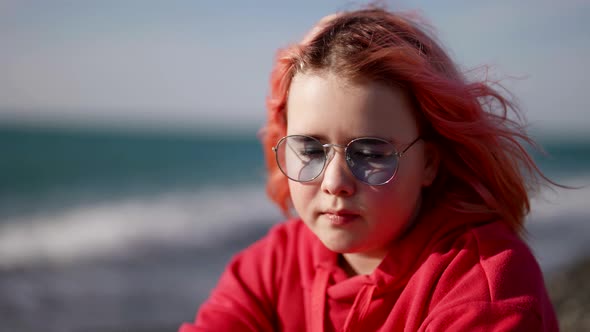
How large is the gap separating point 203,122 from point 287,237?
200 feet

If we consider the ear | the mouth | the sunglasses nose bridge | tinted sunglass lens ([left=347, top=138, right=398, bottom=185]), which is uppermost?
the sunglasses nose bridge

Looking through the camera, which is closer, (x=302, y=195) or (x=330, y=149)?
(x=330, y=149)

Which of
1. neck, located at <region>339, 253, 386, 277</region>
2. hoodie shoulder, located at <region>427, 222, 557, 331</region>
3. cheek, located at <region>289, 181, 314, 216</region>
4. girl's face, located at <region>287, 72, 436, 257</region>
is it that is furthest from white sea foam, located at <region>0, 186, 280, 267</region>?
hoodie shoulder, located at <region>427, 222, 557, 331</region>

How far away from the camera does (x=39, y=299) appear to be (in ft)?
17.9

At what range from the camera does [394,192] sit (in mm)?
2062

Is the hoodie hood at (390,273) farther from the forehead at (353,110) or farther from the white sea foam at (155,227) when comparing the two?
the white sea foam at (155,227)

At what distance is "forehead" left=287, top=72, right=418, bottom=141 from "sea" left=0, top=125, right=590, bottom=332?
2.80ft

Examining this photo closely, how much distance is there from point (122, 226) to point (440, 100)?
7.96 meters

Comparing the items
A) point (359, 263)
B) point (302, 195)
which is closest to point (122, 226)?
point (359, 263)

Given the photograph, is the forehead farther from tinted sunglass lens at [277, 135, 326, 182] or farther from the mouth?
the mouth

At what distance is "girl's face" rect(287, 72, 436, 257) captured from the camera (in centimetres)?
197

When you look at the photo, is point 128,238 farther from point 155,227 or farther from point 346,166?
point 346,166

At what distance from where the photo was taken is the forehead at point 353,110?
1959 millimetres

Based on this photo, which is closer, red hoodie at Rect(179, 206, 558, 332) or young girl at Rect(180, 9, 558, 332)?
red hoodie at Rect(179, 206, 558, 332)
